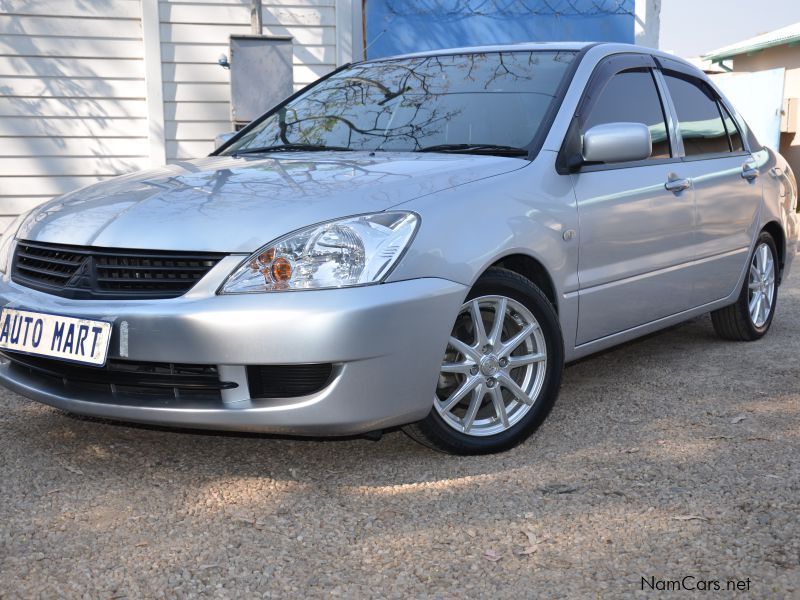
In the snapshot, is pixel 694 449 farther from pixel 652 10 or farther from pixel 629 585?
pixel 652 10

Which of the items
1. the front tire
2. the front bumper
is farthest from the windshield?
the front bumper

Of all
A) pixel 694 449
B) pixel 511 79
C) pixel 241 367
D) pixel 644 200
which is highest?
pixel 511 79

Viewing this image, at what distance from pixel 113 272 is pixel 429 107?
1600mm

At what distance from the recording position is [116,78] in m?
9.27

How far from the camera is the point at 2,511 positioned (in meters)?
2.95

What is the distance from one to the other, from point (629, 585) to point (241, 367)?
1.30 metres

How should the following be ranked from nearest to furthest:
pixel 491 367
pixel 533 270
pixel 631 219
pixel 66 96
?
pixel 491 367 < pixel 533 270 < pixel 631 219 < pixel 66 96

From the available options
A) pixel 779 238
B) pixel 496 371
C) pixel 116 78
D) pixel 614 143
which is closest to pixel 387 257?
pixel 496 371

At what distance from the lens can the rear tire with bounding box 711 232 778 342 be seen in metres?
5.32

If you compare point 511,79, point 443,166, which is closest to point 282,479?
point 443,166

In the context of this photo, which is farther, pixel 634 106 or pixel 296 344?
pixel 634 106

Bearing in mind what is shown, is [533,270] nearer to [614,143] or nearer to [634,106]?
[614,143]

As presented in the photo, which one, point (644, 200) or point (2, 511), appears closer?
point (2, 511)

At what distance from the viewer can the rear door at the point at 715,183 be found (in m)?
4.63
